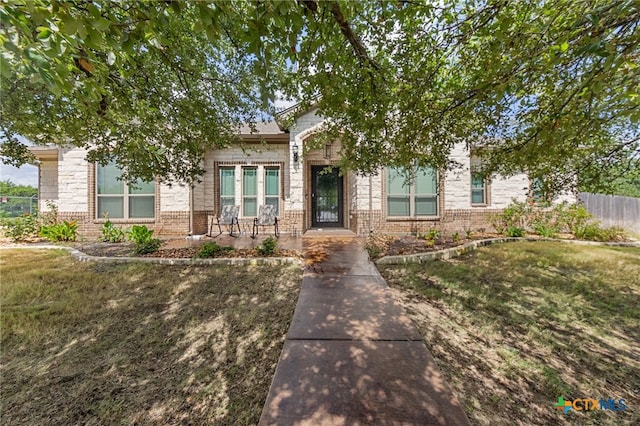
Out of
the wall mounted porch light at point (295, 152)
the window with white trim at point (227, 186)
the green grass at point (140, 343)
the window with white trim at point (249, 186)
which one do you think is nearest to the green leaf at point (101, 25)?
the green grass at point (140, 343)

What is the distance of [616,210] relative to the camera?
1034 centimetres

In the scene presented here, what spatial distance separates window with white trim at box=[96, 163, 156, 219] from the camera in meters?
9.35

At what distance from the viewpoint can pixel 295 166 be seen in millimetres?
9148

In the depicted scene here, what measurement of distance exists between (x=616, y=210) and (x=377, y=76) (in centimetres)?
1345

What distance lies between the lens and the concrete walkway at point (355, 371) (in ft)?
5.81

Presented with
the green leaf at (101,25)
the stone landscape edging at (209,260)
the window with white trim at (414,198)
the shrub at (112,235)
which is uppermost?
the green leaf at (101,25)

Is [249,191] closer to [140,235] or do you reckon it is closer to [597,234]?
[140,235]

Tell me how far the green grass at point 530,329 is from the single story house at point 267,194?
372cm

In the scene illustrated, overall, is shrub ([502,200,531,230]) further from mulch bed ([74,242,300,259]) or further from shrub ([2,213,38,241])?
shrub ([2,213,38,241])

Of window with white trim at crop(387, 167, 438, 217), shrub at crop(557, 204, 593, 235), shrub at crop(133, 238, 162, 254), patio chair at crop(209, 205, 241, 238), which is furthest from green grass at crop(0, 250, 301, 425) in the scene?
shrub at crop(557, 204, 593, 235)

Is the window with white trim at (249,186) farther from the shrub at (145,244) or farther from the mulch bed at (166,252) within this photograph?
the mulch bed at (166,252)

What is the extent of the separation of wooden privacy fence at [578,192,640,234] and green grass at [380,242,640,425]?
6.21 metres

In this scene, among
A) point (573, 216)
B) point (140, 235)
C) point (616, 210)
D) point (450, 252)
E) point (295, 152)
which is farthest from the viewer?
point (616, 210)

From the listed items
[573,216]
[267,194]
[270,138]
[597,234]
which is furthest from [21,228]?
[597,234]
